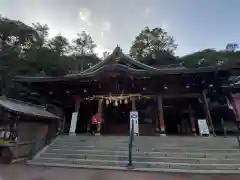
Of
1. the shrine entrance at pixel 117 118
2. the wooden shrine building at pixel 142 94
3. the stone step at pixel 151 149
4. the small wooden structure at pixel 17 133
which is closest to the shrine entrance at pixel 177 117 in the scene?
the wooden shrine building at pixel 142 94

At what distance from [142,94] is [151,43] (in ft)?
79.8

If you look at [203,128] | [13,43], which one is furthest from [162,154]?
[13,43]

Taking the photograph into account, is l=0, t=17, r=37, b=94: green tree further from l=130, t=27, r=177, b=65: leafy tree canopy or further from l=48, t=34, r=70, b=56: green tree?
l=130, t=27, r=177, b=65: leafy tree canopy

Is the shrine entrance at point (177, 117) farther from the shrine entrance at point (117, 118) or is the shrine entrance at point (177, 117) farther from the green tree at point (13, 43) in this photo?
the green tree at point (13, 43)

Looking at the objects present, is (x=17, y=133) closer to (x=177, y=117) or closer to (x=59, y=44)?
(x=177, y=117)

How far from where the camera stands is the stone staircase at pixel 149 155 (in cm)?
596

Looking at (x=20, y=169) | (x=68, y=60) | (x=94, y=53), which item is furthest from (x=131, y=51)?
(x=20, y=169)

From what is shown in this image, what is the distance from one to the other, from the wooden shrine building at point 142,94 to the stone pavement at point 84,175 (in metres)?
4.71

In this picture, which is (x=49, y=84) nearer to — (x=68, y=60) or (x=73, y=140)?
(x=73, y=140)

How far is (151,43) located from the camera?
33469mm

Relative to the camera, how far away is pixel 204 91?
11055 millimetres

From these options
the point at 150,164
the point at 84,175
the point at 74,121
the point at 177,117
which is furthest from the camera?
the point at 177,117

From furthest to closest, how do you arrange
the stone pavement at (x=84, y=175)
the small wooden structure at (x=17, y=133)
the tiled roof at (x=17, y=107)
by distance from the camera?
1. the tiled roof at (x=17, y=107)
2. the small wooden structure at (x=17, y=133)
3. the stone pavement at (x=84, y=175)

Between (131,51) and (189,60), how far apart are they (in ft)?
34.0
